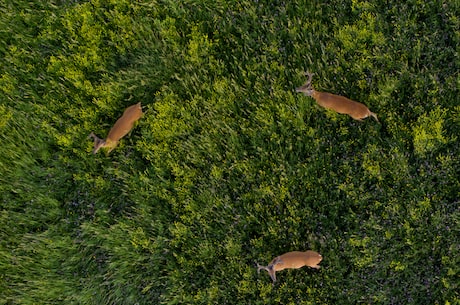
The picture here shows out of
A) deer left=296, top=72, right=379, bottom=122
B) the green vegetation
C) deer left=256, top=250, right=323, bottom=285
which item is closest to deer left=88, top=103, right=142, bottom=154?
the green vegetation

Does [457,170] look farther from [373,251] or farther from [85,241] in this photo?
[85,241]

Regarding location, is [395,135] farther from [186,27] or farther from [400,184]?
[186,27]

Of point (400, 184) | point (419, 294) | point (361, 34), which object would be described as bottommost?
point (419, 294)

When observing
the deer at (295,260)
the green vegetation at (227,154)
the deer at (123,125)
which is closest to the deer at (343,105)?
the green vegetation at (227,154)

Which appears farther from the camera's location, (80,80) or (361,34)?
(80,80)

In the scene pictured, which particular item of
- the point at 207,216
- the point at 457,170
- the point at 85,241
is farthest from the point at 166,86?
the point at 457,170

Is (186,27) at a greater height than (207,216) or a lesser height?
greater

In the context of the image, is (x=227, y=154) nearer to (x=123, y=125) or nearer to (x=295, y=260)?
(x=123, y=125)
